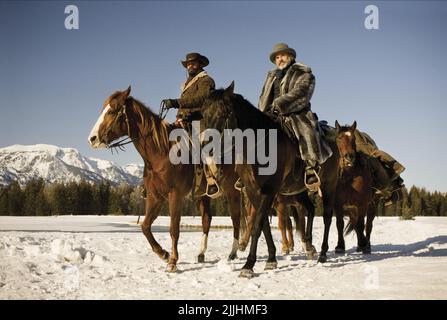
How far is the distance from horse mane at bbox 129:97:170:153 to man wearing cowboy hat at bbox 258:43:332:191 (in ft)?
6.85

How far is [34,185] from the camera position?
46.8 metres

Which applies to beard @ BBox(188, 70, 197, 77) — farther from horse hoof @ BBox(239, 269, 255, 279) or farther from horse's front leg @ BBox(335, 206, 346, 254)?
horse's front leg @ BBox(335, 206, 346, 254)

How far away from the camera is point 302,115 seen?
770 cm

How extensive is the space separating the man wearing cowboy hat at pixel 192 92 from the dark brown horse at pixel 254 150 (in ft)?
6.12

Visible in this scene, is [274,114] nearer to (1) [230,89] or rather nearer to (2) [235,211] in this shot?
(1) [230,89]

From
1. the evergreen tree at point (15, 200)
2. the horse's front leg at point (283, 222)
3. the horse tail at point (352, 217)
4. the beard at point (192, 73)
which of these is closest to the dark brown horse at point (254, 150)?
the beard at point (192, 73)

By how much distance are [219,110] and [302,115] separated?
2.42m

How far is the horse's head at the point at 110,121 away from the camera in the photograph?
6895mm

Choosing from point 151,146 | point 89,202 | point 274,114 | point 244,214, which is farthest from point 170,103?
point 89,202

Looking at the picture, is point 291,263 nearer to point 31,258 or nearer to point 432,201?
point 31,258

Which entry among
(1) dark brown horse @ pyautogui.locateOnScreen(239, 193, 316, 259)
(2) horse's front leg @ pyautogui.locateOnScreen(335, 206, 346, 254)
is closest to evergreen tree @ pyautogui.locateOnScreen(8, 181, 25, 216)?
(1) dark brown horse @ pyautogui.locateOnScreen(239, 193, 316, 259)

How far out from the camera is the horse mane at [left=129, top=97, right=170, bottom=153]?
727 cm
